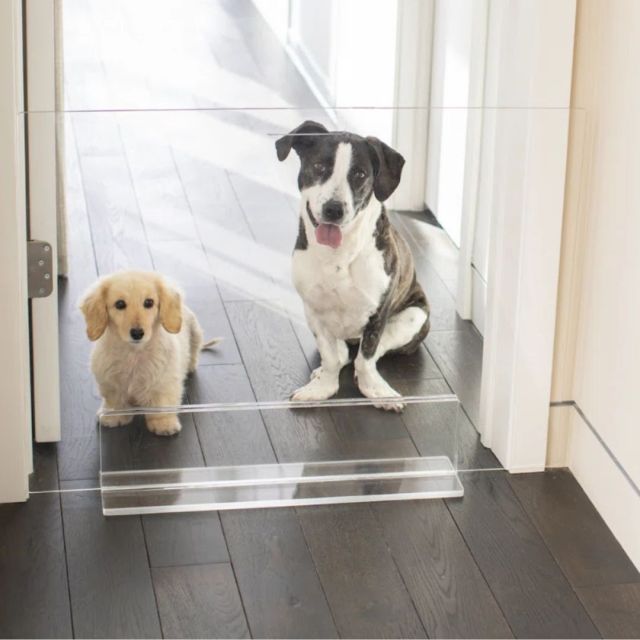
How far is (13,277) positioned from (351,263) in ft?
2.06

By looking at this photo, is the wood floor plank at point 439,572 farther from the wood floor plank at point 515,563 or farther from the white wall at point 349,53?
the white wall at point 349,53

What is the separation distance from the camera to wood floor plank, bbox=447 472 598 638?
7.27 ft

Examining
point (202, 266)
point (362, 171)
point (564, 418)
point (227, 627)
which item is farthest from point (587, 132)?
point (227, 627)

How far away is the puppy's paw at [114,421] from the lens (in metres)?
2.56

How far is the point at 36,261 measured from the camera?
246 centimetres

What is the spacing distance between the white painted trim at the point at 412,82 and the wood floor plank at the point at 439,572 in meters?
0.61

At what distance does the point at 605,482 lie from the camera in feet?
8.21

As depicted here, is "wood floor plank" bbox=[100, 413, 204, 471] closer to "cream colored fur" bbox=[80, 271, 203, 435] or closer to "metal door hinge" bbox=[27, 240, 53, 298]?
"cream colored fur" bbox=[80, 271, 203, 435]

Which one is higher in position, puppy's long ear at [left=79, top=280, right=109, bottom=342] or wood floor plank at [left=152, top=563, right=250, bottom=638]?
puppy's long ear at [left=79, top=280, right=109, bottom=342]

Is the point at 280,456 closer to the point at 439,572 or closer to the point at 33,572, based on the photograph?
the point at 439,572

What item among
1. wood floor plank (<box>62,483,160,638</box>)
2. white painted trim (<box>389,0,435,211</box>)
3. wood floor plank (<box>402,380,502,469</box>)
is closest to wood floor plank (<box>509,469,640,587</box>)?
wood floor plank (<box>402,380,502,469</box>)

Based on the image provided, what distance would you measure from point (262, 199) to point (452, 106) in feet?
1.31

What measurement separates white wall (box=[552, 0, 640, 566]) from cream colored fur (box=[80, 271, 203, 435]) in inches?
29.5

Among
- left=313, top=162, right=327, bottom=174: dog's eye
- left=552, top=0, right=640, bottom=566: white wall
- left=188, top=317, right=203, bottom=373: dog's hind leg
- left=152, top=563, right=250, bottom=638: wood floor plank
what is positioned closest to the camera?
left=152, top=563, right=250, bottom=638: wood floor plank
